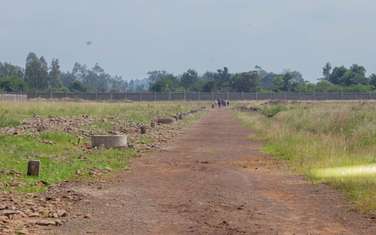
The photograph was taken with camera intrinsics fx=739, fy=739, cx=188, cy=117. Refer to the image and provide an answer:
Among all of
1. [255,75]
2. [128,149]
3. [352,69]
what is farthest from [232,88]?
[128,149]

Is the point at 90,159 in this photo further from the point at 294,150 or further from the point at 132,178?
the point at 294,150

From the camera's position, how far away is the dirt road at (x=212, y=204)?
32.7 feet

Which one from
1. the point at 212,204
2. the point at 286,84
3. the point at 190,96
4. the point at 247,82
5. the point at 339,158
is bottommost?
the point at 190,96

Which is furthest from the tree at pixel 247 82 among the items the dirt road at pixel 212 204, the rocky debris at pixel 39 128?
the dirt road at pixel 212 204

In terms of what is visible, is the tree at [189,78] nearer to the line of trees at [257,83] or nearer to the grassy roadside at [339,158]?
the line of trees at [257,83]

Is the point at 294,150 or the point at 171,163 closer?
the point at 171,163

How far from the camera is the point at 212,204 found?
12023mm

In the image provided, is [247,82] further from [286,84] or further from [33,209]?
[33,209]

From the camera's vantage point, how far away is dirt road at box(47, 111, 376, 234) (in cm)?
996

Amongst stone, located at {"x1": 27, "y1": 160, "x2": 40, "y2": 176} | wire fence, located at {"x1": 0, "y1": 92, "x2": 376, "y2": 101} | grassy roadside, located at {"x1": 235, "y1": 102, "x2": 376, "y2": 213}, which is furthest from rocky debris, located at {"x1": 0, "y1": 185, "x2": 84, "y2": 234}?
wire fence, located at {"x1": 0, "y1": 92, "x2": 376, "y2": 101}

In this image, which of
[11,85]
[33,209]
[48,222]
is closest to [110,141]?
[33,209]

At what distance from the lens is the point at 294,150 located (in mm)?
21969

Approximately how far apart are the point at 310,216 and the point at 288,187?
11.6 ft

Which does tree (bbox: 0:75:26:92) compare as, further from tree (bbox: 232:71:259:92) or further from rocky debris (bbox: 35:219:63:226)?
rocky debris (bbox: 35:219:63:226)
